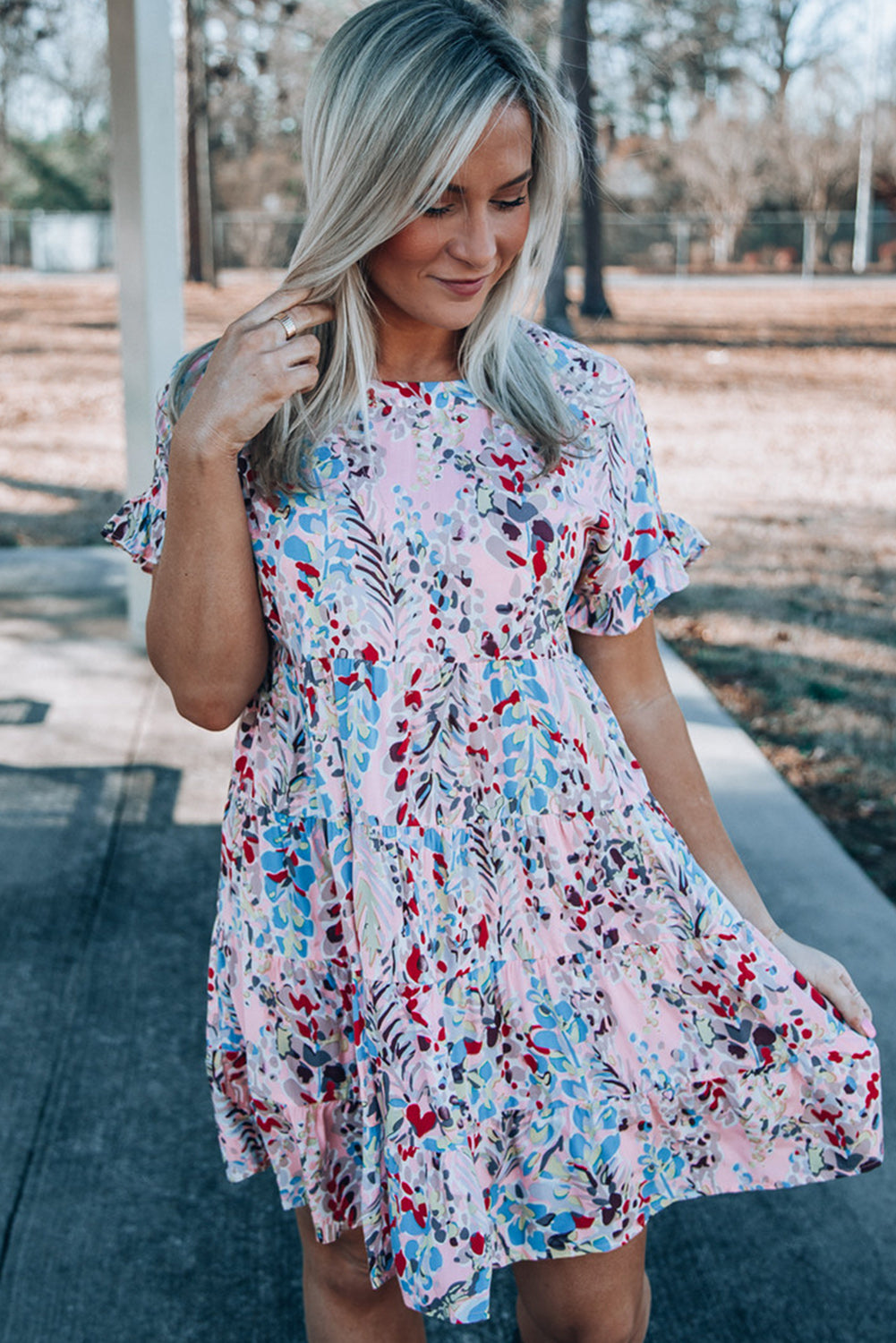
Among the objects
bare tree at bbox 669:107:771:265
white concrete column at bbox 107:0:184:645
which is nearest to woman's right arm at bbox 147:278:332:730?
white concrete column at bbox 107:0:184:645

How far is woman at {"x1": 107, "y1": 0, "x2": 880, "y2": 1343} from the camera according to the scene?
1.60 m

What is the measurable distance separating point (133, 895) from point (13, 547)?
4.83 m

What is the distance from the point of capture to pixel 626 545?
1770 millimetres

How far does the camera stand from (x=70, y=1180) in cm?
268

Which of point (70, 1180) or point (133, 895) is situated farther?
point (133, 895)

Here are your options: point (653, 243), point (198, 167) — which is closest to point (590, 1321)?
point (198, 167)

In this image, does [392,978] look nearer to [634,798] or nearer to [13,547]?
[634,798]

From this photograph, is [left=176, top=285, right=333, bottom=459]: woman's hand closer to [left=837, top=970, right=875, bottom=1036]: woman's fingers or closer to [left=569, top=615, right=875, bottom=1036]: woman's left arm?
[left=569, top=615, right=875, bottom=1036]: woman's left arm

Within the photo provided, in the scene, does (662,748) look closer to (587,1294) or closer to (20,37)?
(587,1294)

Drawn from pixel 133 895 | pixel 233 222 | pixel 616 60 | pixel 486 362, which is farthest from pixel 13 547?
pixel 233 222

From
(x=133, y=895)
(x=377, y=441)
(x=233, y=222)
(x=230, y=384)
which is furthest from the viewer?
(x=233, y=222)

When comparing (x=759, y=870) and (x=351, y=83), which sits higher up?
(x=351, y=83)

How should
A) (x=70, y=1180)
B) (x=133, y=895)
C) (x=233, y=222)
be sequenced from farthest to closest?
1. (x=233, y=222)
2. (x=133, y=895)
3. (x=70, y=1180)

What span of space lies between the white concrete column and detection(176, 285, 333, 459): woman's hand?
4.02 m
